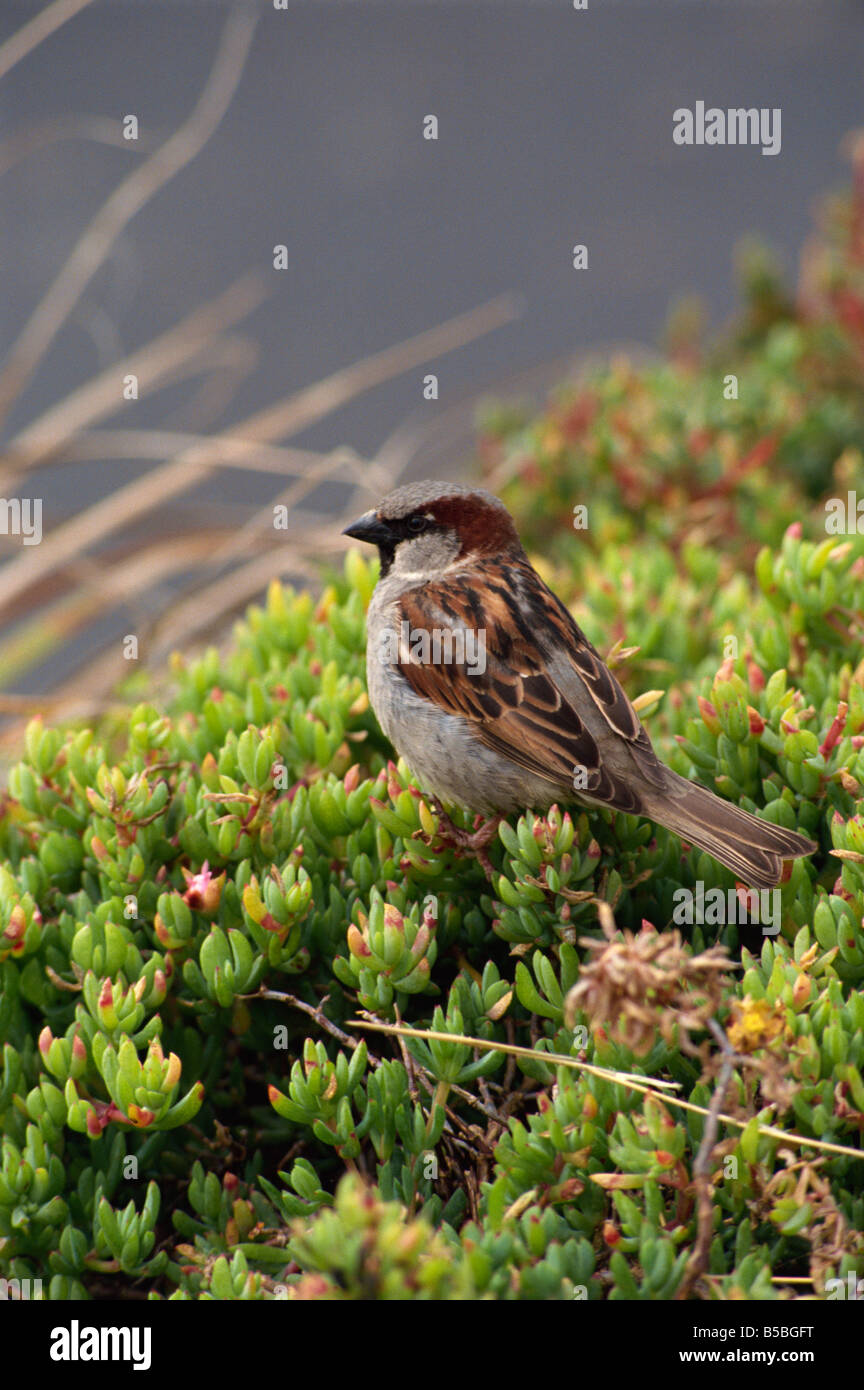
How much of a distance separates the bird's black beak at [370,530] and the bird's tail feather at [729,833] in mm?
1064

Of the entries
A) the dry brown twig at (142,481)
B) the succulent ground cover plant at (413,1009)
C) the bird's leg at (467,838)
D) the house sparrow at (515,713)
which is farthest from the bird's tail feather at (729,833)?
the dry brown twig at (142,481)

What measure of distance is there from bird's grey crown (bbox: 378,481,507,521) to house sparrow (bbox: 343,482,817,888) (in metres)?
0.18

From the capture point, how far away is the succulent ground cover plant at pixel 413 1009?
74.1 inches

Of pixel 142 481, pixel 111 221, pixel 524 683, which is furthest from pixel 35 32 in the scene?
pixel 524 683

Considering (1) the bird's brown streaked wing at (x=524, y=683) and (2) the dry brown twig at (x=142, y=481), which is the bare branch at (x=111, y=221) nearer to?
(2) the dry brown twig at (x=142, y=481)

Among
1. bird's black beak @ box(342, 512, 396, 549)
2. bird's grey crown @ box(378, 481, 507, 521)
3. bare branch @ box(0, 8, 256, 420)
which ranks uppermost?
bare branch @ box(0, 8, 256, 420)

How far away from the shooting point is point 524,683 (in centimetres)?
285

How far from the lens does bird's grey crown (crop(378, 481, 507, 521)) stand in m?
3.23

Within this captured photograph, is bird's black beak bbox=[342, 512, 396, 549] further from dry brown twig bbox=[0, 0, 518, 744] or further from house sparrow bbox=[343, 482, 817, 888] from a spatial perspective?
dry brown twig bbox=[0, 0, 518, 744]

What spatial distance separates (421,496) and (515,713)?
744mm

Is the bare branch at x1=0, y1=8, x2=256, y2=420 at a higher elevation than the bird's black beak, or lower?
higher

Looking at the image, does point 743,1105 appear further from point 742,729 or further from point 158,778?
point 158,778

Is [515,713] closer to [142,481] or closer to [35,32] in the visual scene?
[142,481]

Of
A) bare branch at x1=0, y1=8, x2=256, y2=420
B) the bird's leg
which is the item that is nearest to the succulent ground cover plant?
the bird's leg
